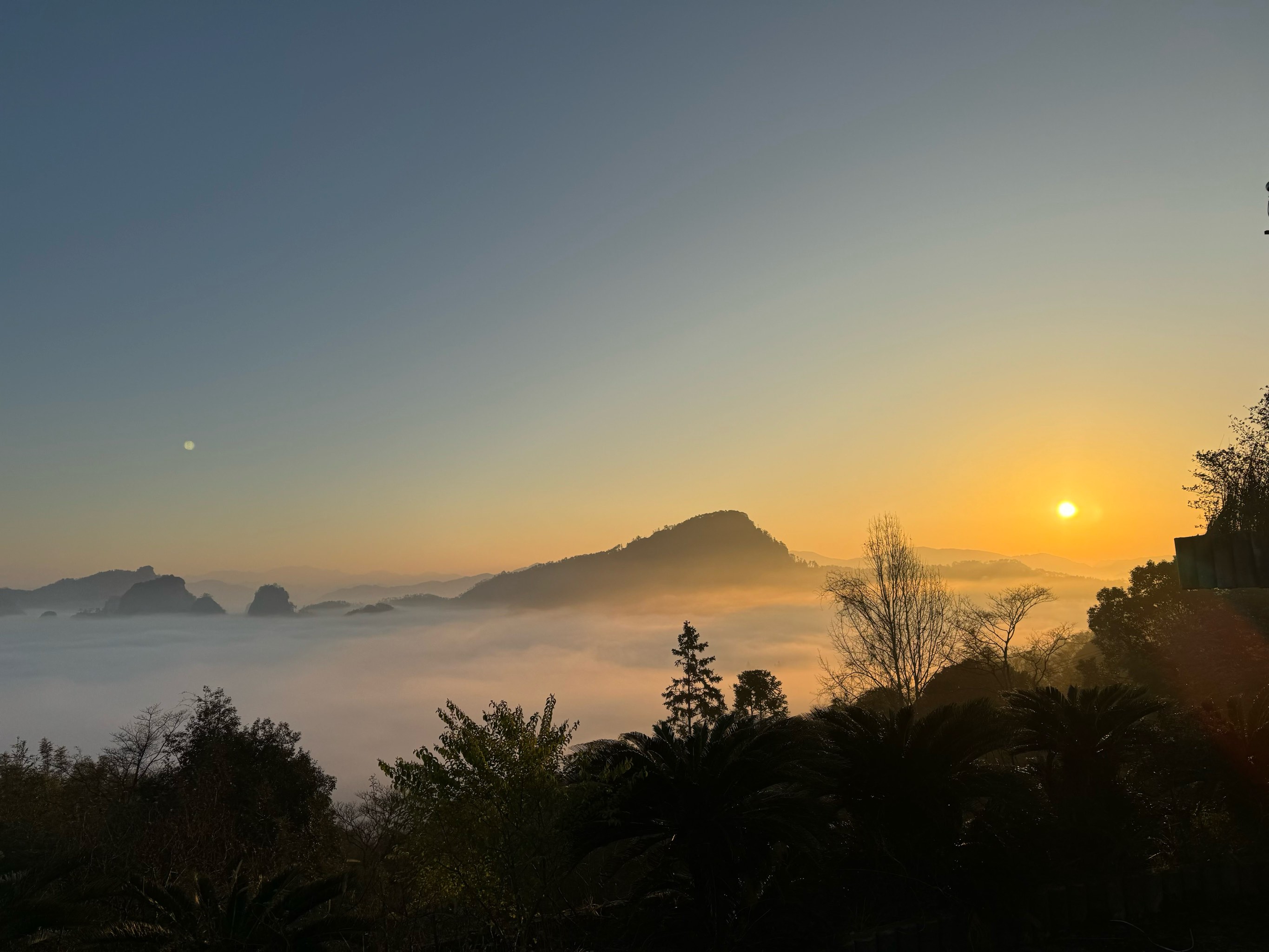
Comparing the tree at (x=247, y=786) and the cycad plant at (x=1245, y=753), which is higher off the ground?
the cycad plant at (x=1245, y=753)

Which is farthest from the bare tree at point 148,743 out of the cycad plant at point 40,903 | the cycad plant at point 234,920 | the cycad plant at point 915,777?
the cycad plant at point 915,777

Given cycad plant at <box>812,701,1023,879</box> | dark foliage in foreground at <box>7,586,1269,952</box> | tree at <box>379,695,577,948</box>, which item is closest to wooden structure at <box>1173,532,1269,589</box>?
dark foliage in foreground at <box>7,586,1269,952</box>

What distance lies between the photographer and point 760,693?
171ft

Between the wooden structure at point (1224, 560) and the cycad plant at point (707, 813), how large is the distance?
1607 cm

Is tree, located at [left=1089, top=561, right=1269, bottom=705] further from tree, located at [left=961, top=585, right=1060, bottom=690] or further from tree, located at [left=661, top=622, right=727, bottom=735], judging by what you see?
tree, located at [left=661, top=622, right=727, bottom=735]

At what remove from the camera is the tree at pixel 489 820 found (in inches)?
464

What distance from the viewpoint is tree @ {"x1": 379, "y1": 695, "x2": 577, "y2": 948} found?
38.6 ft

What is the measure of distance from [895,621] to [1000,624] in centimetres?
1323

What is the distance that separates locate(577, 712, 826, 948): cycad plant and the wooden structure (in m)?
16.1

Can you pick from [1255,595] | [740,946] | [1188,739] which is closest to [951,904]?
[740,946]

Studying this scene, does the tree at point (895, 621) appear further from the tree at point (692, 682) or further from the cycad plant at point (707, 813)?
the cycad plant at point (707, 813)

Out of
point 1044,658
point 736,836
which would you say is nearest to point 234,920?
point 736,836

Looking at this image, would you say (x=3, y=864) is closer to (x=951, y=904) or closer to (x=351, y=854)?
(x=951, y=904)

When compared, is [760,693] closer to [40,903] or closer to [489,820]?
[489,820]
